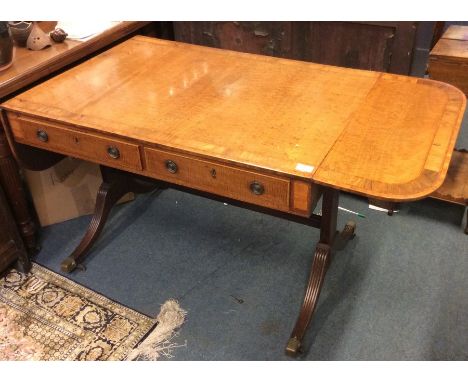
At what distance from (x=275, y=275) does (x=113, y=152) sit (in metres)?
0.89

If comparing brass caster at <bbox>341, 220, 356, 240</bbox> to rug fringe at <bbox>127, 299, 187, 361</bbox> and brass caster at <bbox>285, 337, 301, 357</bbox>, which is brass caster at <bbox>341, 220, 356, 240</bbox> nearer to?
brass caster at <bbox>285, 337, 301, 357</bbox>

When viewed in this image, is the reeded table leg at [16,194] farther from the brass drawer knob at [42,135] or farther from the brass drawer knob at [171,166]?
the brass drawer knob at [171,166]

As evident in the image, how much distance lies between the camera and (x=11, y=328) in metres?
1.97

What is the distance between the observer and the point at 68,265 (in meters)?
2.19

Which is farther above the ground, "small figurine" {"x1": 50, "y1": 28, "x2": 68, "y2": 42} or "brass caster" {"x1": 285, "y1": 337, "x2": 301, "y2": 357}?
"small figurine" {"x1": 50, "y1": 28, "x2": 68, "y2": 42}

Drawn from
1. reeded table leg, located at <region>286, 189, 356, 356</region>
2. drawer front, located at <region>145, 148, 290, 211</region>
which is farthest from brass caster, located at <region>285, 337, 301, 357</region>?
drawer front, located at <region>145, 148, 290, 211</region>

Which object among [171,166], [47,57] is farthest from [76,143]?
[47,57]

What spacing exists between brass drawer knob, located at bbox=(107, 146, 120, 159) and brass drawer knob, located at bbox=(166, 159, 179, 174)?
186mm

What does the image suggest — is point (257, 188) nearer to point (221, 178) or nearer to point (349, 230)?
point (221, 178)

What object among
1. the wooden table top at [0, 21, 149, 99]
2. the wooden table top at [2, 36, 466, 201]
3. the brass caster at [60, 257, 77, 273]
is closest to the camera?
the wooden table top at [2, 36, 466, 201]

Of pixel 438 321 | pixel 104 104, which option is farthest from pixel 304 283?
pixel 104 104

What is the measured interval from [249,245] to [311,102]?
837 millimetres

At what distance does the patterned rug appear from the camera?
73.9 inches

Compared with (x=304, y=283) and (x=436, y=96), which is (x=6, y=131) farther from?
(x=436, y=96)
